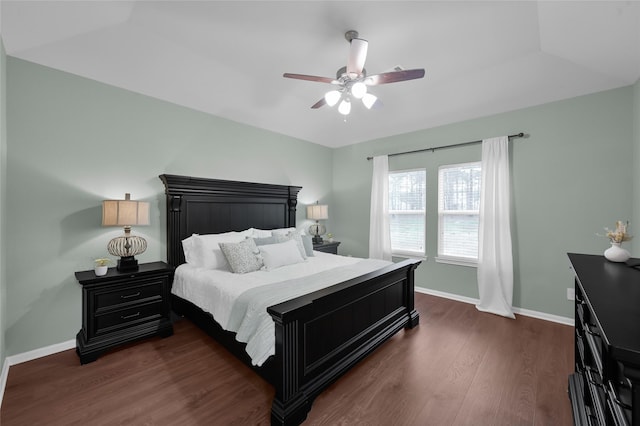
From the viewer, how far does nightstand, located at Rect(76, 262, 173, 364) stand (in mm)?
2359

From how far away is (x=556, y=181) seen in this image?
3193 mm

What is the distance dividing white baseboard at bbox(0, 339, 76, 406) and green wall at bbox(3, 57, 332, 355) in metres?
0.04

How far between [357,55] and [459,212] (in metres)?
2.87

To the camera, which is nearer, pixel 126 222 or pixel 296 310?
pixel 296 310

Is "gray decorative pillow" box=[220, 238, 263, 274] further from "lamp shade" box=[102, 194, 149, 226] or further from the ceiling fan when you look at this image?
the ceiling fan

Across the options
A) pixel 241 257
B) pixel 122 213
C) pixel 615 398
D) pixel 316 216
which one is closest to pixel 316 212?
pixel 316 216

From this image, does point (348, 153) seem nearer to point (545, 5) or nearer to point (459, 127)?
point (459, 127)

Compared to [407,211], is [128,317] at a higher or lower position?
lower

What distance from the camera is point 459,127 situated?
3898 mm

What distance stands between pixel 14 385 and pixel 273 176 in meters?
3.48

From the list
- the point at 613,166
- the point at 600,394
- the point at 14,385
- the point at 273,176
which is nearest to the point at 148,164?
the point at 273,176

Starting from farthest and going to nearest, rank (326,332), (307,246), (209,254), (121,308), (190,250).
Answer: (307,246) < (190,250) < (209,254) < (121,308) < (326,332)

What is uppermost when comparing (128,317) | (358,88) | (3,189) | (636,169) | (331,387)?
(358,88)

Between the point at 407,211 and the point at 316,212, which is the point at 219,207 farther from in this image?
the point at 407,211
